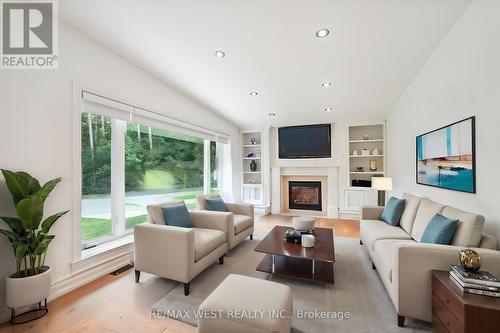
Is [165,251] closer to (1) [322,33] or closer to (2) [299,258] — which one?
(2) [299,258]

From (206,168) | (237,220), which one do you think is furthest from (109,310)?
(206,168)

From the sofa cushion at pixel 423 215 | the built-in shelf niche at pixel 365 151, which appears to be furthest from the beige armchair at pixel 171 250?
the built-in shelf niche at pixel 365 151

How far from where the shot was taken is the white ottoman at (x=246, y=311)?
4.03 ft

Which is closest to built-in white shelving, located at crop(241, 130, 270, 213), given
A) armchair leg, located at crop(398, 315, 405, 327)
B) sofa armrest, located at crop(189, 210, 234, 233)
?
sofa armrest, located at crop(189, 210, 234, 233)

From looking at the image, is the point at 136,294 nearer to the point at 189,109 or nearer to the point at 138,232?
the point at 138,232

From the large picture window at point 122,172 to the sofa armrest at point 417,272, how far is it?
3.12 metres

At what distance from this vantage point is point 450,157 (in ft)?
7.61

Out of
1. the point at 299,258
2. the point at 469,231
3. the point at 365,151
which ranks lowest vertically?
the point at 299,258

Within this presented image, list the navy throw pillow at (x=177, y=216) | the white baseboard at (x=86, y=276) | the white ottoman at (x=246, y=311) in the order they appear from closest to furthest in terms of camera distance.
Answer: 1. the white ottoman at (x=246, y=311)
2. the white baseboard at (x=86, y=276)
3. the navy throw pillow at (x=177, y=216)

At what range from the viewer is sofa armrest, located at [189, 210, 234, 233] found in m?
2.91

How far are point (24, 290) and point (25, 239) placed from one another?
0.38 m

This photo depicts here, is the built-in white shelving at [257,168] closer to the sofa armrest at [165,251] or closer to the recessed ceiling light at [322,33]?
the recessed ceiling light at [322,33]

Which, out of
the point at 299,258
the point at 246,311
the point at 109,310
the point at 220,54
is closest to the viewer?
the point at 246,311

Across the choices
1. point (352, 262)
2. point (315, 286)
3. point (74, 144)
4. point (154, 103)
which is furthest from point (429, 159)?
point (74, 144)
